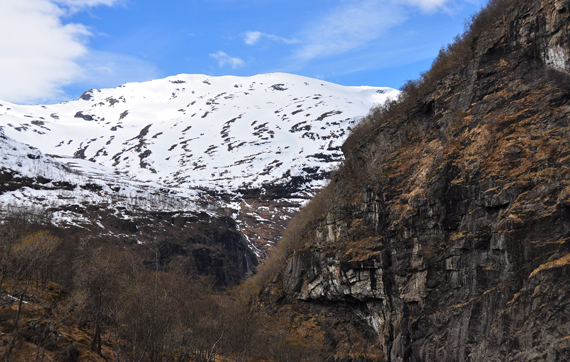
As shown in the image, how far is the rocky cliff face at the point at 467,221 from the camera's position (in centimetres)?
2941

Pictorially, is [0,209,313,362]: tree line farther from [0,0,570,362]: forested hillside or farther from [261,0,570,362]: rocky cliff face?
[261,0,570,362]: rocky cliff face

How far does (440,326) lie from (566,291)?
10803mm

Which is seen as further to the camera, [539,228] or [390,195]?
[390,195]

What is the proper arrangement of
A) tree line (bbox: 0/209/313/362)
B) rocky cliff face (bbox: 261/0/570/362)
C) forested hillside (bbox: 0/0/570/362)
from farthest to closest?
rocky cliff face (bbox: 261/0/570/362)
forested hillside (bbox: 0/0/570/362)
tree line (bbox: 0/209/313/362)

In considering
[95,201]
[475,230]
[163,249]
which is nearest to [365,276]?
[475,230]

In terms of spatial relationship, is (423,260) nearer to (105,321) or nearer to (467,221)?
(467,221)

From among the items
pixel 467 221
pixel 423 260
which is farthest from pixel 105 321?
pixel 467 221

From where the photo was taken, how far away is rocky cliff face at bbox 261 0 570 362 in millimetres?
29406

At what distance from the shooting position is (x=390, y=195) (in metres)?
43.9

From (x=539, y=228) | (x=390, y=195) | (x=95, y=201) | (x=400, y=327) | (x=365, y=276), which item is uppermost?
(x=95, y=201)

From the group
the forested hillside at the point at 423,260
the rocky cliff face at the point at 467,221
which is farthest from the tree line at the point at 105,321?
the rocky cliff face at the point at 467,221

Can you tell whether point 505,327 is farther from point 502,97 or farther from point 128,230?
point 128,230

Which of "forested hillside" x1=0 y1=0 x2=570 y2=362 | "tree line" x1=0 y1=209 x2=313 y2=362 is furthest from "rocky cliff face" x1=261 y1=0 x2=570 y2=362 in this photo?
"tree line" x1=0 y1=209 x2=313 y2=362

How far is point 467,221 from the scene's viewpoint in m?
36.1
